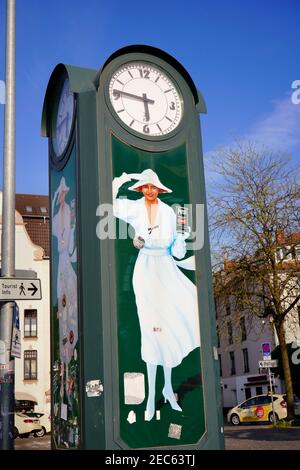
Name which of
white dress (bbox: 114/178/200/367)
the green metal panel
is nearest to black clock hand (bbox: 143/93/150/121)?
the green metal panel

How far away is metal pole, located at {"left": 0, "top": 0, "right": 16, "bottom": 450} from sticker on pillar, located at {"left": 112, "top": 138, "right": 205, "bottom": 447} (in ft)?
6.75

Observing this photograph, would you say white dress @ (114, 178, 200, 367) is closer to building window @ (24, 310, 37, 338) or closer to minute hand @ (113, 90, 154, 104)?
minute hand @ (113, 90, 154, 104)

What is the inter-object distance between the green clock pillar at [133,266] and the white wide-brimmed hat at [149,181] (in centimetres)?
2

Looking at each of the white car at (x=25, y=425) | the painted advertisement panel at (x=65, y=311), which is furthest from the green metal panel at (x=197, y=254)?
the white car at (x=25, y=425)

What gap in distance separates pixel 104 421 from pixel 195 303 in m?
2.28

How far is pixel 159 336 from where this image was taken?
8219 millimetres

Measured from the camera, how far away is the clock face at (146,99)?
8938mm

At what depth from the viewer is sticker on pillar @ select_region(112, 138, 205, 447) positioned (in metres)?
7.91

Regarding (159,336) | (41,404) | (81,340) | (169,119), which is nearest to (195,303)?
(159,336)

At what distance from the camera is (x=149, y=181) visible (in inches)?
343

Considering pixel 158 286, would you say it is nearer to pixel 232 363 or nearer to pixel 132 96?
pixel 132 96

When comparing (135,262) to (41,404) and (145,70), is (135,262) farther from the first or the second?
(41,404)

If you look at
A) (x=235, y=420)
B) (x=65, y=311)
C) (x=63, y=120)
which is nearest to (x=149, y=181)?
(x=63, y=120)
